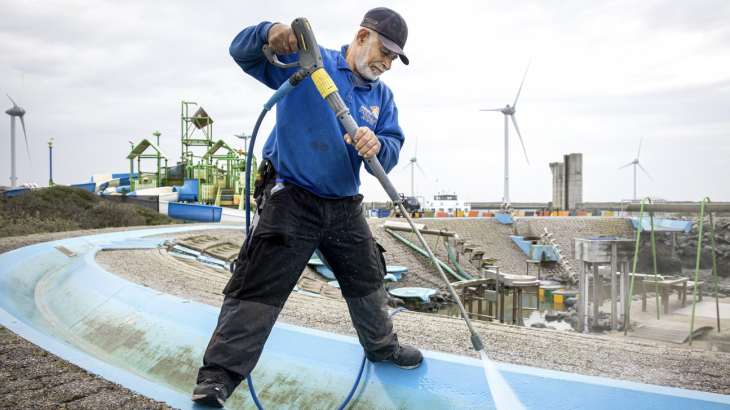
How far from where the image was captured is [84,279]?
6.03m

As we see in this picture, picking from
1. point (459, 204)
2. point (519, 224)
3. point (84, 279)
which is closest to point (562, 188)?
point (459, 204)

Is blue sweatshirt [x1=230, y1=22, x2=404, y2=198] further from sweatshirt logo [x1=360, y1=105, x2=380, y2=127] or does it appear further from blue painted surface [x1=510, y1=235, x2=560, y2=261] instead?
blue painted surface [x1=510, y1=235, x2=560, y2=261]

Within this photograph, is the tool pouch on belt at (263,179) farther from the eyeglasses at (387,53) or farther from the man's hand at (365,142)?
the eyeglasses at (387,53)

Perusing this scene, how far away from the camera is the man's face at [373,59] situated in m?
2.46

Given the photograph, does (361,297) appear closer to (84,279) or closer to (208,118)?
(84,279)

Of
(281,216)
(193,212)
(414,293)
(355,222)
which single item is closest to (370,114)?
(355,222)

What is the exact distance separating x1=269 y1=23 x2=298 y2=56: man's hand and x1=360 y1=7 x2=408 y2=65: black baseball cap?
44 centimetres

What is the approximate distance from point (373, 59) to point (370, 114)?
28cm

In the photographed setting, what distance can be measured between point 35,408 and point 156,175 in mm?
38823

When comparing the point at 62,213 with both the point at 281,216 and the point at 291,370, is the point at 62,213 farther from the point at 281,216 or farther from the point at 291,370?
the point at 281,216

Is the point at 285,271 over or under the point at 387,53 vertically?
under

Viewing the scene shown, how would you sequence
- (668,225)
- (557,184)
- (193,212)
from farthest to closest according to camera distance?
(557,184), (193,212), (668,225)

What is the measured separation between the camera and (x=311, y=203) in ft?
7.82

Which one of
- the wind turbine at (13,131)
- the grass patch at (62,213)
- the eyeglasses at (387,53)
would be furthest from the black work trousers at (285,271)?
the wind turbine at (13,131)
